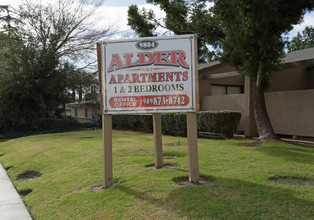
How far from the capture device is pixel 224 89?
16.2m

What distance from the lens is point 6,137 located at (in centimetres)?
1891

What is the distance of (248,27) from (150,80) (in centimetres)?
549

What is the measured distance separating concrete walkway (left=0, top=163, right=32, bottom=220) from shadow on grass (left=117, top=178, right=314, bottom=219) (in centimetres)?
174

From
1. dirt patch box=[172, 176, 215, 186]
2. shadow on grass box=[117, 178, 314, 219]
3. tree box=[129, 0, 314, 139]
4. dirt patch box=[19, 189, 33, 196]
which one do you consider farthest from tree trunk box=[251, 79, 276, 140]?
dirt patch box=[19, 189, 33, 196]

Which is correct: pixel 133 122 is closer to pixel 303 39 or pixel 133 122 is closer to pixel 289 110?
pixel 289 110

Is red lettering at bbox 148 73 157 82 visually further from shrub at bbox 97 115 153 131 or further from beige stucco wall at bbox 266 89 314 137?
shrub at bbox 97 115 153 131

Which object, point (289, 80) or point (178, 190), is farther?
point (289, 80)

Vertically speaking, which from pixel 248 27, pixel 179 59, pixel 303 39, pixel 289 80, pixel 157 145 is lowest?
pixel 157 145

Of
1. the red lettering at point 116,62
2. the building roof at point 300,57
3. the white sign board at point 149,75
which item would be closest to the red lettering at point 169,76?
the white sign board at point 149,75

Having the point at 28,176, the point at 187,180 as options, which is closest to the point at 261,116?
the point at 187,180

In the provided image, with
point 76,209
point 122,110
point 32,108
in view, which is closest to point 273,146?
point 122,110

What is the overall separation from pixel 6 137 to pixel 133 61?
56.3 ft

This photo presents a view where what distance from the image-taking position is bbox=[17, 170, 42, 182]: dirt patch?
22.5 ft

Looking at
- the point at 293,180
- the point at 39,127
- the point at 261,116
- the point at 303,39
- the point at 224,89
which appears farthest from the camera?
the point at 303,39
